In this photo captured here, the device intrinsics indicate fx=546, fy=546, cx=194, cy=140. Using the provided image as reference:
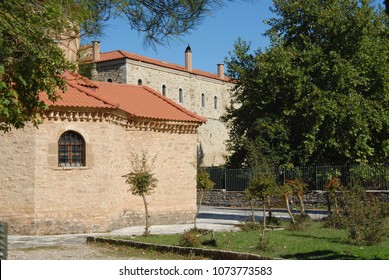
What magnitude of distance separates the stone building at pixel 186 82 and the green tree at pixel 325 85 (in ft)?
51.9

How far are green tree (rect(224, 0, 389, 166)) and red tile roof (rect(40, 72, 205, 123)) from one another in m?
8.99

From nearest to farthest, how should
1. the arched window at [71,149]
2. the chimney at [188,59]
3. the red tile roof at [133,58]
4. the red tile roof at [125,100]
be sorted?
the arched window at [71,149] < the red tile roof at [125,100] < the red tile roof at [133,58] < the chimney at [188,59]

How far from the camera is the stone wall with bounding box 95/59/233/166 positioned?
156 feet

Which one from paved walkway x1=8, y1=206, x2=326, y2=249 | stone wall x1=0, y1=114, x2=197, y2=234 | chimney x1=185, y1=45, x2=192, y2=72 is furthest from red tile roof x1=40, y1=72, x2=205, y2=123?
chimney x1=185, y1=45, x2=192, y2=72

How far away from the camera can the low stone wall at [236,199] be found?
2934 centimetres

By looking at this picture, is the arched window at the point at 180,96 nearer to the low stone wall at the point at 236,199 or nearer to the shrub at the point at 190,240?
the low stone wall at the point at 236,199

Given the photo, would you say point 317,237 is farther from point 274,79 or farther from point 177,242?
point 274,79

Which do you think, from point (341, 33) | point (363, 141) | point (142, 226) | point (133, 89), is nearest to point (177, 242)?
point (142, 226)

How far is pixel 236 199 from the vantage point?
33250mm

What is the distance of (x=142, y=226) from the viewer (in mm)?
21156

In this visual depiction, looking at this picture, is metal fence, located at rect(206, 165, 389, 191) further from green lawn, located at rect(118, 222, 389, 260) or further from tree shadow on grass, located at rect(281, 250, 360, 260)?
tree shadow on grass, located at rect(281, 250, 360, 260)

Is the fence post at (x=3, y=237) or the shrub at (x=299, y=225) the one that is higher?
the fence post at (x=3, y=237)

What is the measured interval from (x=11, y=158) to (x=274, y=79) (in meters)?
17.4

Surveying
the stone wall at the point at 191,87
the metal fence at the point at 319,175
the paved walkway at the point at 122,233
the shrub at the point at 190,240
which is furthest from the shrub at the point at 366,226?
the stone wall at the point at 191,87
